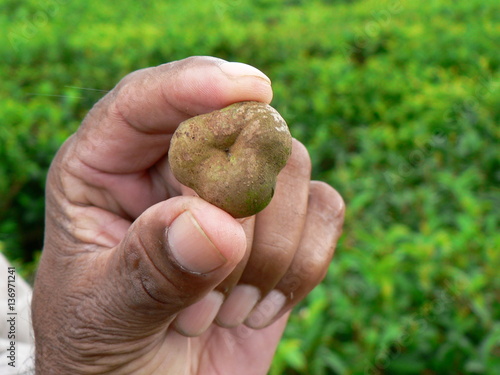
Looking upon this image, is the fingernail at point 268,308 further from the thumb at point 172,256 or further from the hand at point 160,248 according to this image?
the thumb at point 172,256

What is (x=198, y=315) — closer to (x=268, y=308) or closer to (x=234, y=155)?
(x=268, y=308)

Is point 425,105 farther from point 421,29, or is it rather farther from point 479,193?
point 421,29

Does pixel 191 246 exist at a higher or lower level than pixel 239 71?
lower

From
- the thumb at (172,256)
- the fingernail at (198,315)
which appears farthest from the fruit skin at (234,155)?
the fingernail at (198,315)

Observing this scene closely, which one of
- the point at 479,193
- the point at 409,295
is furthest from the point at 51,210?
the point at 479,193

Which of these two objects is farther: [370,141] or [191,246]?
[370,141]

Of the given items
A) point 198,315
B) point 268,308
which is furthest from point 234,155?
point 268,308
